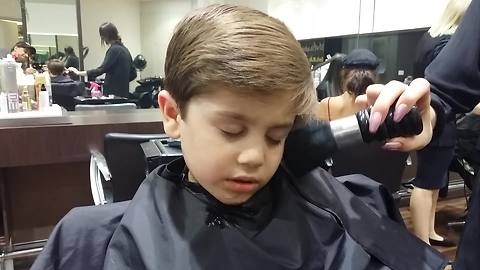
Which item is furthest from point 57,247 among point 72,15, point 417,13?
point 72,15

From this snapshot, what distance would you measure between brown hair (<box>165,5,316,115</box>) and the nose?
0.08 metres

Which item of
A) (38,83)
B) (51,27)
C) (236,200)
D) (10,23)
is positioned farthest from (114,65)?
(236,200)

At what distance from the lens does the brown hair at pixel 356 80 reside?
2232 mm

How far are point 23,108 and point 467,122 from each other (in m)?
2.48

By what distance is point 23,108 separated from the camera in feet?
6.73

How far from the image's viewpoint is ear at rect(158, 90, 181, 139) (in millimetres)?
721

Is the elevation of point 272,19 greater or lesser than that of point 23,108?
greater

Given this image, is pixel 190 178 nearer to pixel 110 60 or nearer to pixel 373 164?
pixel 373 164

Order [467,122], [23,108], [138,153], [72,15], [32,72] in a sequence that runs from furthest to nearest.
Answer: [72,15] → [467,122] → [32,72] → [23,108] → [138,153]

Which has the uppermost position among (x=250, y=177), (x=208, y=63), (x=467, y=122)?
(x=208, y=63)

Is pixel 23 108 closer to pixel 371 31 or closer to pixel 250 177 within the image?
pixel 250 177

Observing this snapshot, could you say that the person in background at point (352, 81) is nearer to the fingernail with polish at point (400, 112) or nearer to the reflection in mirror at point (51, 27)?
the fingernail with polish at point (400, 112)

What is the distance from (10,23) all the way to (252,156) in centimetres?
590

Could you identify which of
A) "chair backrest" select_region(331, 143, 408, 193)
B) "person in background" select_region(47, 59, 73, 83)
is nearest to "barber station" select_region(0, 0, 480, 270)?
"chair backrest" select_region(331, 143, 408, 193)
